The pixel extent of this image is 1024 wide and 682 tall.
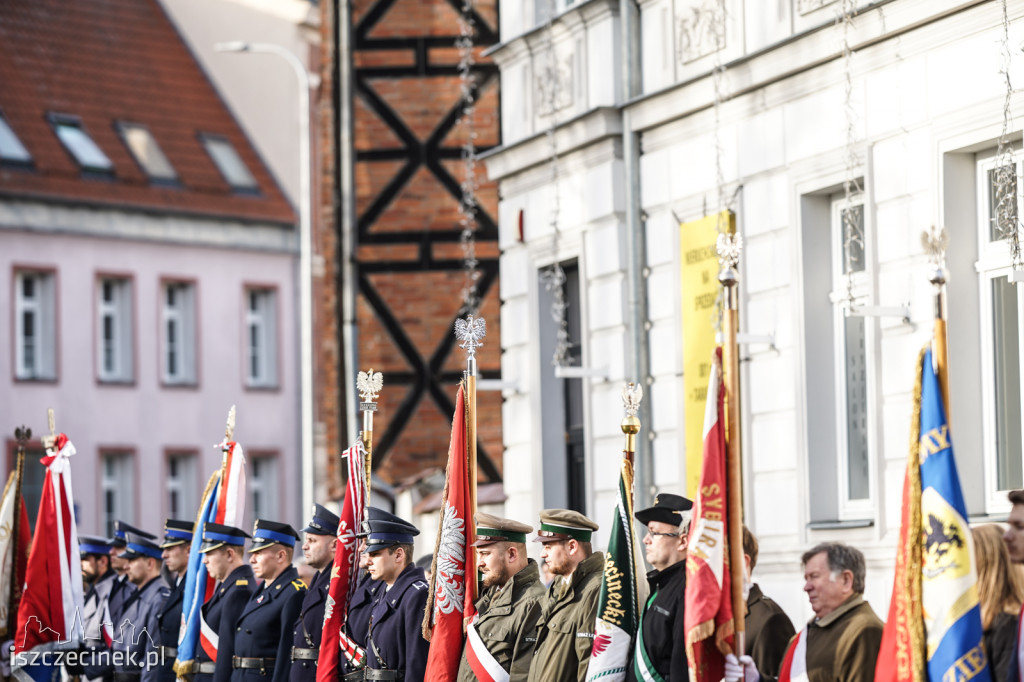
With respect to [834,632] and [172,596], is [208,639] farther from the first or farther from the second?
[834,632]

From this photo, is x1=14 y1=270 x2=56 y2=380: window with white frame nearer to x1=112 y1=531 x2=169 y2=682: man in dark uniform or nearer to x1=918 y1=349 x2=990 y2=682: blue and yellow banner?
x1=112 y1=531 x2=169 y2=682: man in dark uniform

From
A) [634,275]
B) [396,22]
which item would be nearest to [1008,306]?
[634,275]

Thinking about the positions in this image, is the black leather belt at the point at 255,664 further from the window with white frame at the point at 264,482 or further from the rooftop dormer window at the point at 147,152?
the window with white frame at the point at 264,482

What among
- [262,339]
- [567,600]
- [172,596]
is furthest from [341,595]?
[262,339]

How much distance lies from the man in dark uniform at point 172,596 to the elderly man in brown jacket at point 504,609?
12.9 ft

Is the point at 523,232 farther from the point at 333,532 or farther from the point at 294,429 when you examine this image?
the point at 294,429

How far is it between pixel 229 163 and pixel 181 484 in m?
6.43

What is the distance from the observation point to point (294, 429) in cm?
4247

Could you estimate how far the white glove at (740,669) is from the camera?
8734 millimetres

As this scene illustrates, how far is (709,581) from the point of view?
884 centimetres

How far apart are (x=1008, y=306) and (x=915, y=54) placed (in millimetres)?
1532

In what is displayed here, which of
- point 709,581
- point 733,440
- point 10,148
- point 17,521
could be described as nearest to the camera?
point 709,581

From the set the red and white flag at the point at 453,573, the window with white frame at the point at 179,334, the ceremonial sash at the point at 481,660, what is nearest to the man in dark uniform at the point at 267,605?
the red and white flag at the point at 453,573

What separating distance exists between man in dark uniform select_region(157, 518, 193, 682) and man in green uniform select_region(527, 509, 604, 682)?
464cm
